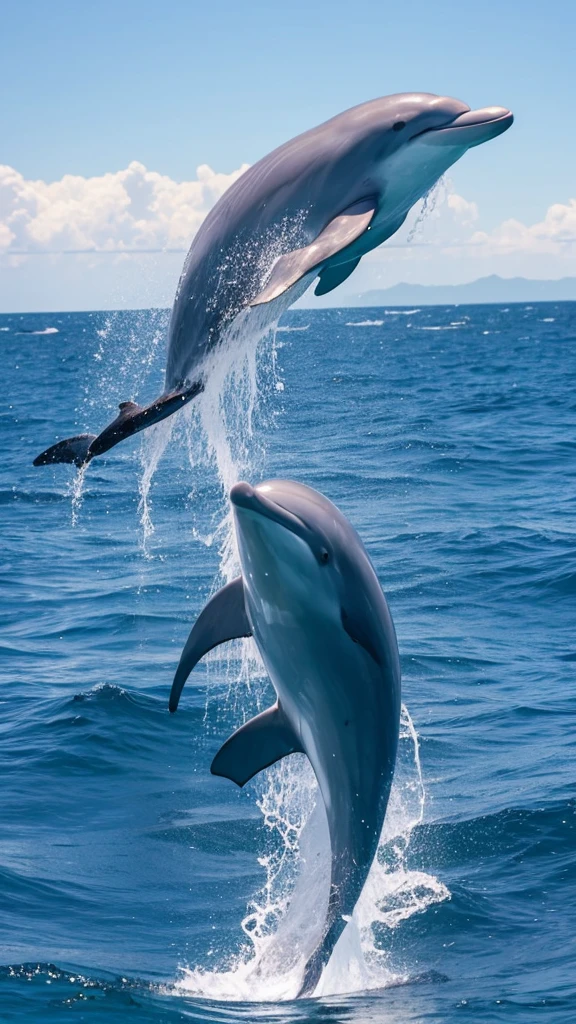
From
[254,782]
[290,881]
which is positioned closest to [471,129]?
[290,881]

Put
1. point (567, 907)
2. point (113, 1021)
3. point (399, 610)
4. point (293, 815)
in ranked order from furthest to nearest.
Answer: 1. point (399, 610)
2. point (293, 815)
3. point (567, 907)
4. point (113, 1021)

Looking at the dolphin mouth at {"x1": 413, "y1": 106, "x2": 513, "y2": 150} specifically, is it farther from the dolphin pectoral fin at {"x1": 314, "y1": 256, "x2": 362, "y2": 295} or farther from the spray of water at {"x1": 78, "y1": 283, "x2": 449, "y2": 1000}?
the spray of water at {"x1": 78, "y1": 283, "x2": 449, "y2": 1000}

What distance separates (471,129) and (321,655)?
295 cm

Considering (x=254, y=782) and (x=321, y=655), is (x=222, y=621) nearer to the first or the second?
(x=321, y=655)

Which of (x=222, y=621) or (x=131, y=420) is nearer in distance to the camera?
Result: (x=222, y=621)

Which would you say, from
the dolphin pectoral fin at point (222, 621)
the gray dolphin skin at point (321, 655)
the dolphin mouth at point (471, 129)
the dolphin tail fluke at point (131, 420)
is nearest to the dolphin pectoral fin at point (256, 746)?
the gray dolphin skin at point (321, 655)

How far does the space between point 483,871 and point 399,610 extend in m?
6.94

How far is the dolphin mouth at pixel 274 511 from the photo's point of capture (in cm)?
565

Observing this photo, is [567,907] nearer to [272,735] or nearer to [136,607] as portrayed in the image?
[272,735]

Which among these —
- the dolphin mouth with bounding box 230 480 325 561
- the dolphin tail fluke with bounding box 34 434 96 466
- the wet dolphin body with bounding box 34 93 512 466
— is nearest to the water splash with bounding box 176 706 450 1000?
the dolphin mouth with bounding box 230 480 325 561

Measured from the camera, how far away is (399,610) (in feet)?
53.6

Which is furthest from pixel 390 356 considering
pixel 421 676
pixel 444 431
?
pixel 421 676

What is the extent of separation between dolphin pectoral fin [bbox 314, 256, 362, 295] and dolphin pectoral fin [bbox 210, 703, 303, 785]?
245cm

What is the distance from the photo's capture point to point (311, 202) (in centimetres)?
685
